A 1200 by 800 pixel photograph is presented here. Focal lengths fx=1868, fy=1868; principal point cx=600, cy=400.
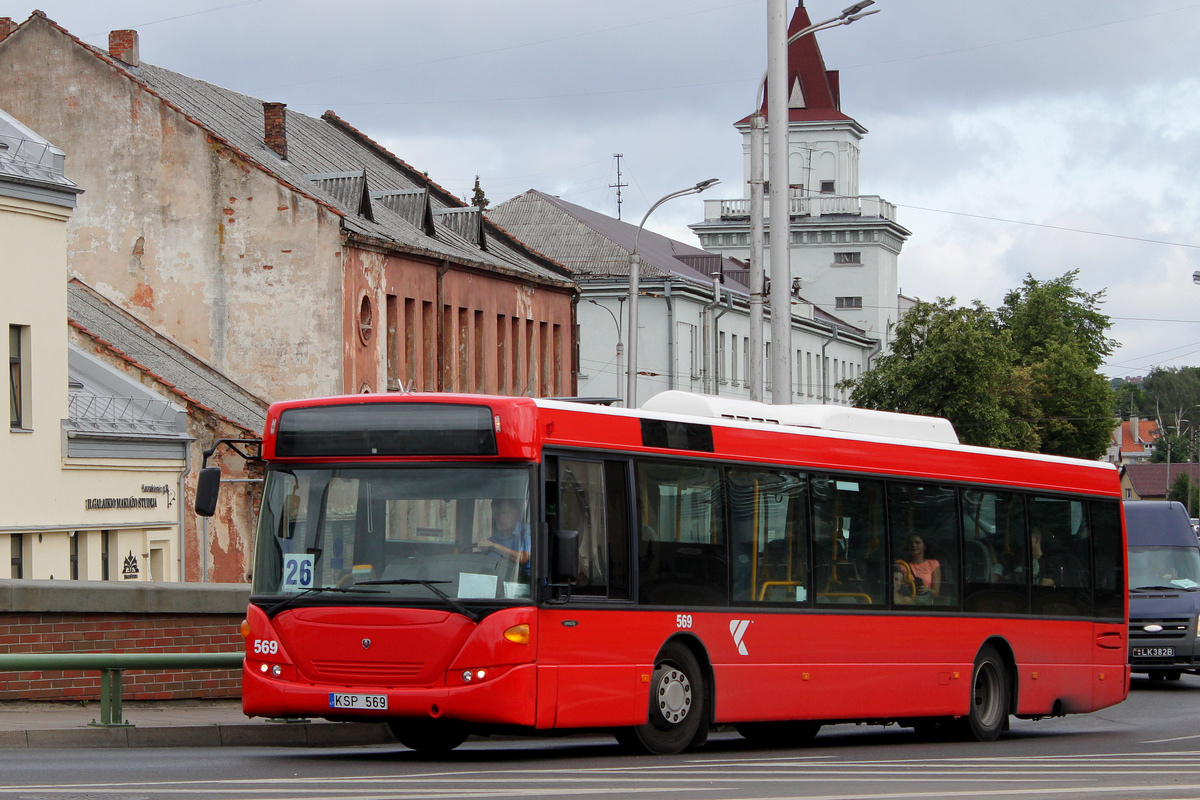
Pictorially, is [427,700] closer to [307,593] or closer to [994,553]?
[307,593]

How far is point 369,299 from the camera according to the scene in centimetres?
4147

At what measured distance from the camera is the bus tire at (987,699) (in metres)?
17.3

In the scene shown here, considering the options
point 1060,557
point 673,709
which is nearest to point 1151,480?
point 1060,557

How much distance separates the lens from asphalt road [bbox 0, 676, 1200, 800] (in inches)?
402

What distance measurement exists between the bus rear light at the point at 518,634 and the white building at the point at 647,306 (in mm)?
50359

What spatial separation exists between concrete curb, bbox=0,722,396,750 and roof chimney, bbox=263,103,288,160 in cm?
3079

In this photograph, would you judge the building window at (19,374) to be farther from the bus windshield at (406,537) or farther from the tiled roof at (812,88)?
the tiled roof at (812,88)

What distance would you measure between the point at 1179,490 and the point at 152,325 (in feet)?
361

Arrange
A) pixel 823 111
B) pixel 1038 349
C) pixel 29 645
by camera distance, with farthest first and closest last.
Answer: pixel 823 111 → pixel 1038 349 → pixel 29 645

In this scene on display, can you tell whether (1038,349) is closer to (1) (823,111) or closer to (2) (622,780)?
(1) (823,111)

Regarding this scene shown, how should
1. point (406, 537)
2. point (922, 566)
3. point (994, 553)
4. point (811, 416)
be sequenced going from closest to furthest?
point (406, 537) → point (811, 416) → point (922, 566) → point (994, 553)

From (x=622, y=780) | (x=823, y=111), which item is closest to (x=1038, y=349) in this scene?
(x=823, y=111)

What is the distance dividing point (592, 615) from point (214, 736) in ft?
11.3

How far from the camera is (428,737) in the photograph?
1388cm
